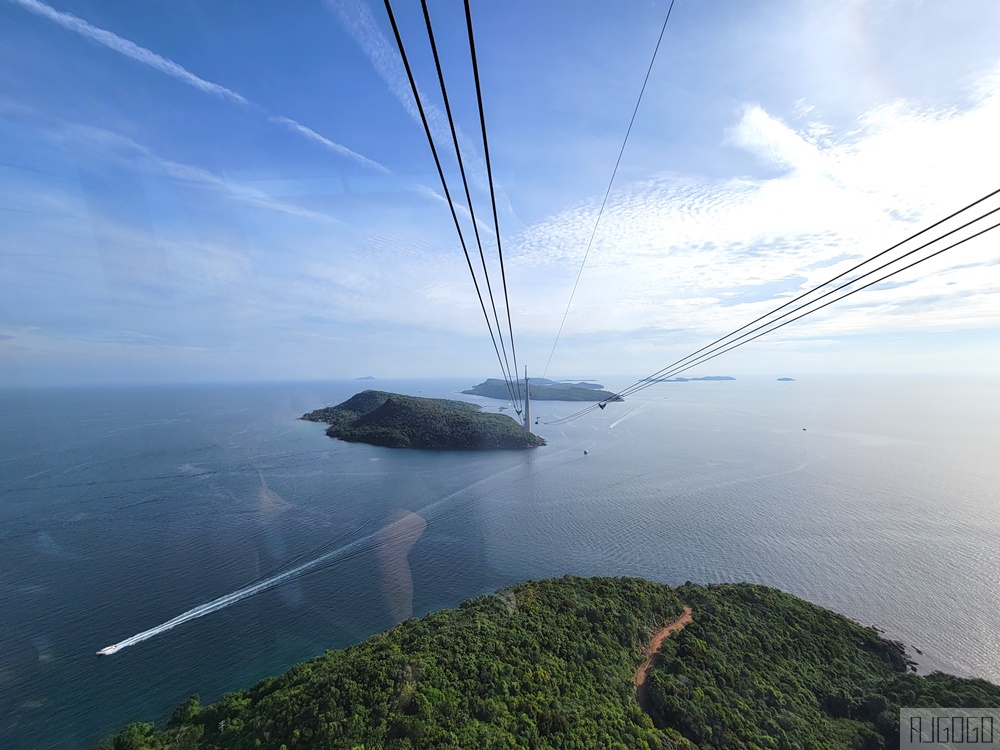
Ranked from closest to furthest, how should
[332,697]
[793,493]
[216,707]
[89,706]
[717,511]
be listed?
[332,697] → [216,707] → [89,706] → [717,511] → [793,493]

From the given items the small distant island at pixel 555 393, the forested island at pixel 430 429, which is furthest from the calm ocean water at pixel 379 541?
the small distant island at pixel 555 393

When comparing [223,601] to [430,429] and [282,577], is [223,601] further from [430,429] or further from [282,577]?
[430,429]

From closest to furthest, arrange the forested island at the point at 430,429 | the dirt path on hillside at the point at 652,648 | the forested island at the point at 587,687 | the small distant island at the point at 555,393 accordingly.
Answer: the forested island at the point at 587,687
the dirt path on hillside at the point at 652,648
the forested island at the point at 430,429
the small distant island at the point at 555,393

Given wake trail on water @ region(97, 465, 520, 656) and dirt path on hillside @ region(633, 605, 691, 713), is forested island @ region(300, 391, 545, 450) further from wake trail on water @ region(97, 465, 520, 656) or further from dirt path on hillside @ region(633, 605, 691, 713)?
dirt path on hillside @ region(633, 605, 691, 713)

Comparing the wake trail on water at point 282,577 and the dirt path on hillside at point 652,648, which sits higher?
the dirt path on hillside at point 652,648

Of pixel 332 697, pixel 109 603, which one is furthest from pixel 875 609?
pixel 109 603

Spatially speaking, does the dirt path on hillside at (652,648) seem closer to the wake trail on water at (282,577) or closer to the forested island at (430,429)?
the wake trail on water at (282,577)

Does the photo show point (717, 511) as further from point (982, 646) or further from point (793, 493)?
Answer: point (982, 646)
